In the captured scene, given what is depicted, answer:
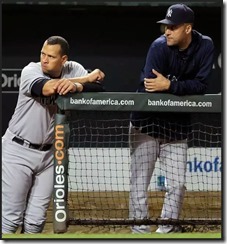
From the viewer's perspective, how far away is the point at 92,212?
6.34 metres

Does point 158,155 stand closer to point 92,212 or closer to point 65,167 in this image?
point 65,167

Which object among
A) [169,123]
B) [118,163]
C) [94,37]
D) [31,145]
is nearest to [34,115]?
[31,145]

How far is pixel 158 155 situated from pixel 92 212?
1476 millimetres

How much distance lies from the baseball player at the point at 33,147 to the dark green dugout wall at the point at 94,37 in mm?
2447

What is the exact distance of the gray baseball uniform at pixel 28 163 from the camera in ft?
15.5

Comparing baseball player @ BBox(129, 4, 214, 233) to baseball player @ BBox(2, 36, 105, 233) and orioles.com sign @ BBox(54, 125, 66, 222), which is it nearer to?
baseball player @ BBox(2, 36, 105, 233)

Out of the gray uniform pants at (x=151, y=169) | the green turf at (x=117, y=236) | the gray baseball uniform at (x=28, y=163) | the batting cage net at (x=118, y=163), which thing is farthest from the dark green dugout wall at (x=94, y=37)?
the green turf at (x=117, y=236)

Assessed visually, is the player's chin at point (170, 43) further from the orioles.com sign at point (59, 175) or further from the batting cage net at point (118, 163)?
the orioles.com sign at point (59, 175)

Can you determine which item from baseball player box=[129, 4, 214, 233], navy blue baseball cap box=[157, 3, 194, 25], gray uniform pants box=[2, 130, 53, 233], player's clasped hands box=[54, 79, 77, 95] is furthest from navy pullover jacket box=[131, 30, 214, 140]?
gray uniform pants box=[2, 130, 53, 233]

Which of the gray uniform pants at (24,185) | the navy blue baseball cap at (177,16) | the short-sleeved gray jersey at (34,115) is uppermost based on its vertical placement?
the navy blue baseball cap at (177,16)

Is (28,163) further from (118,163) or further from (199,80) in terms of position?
(118,163)

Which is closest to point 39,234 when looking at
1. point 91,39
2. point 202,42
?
point 202,42

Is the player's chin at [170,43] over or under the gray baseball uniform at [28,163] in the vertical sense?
over

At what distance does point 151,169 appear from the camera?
5.03 m
